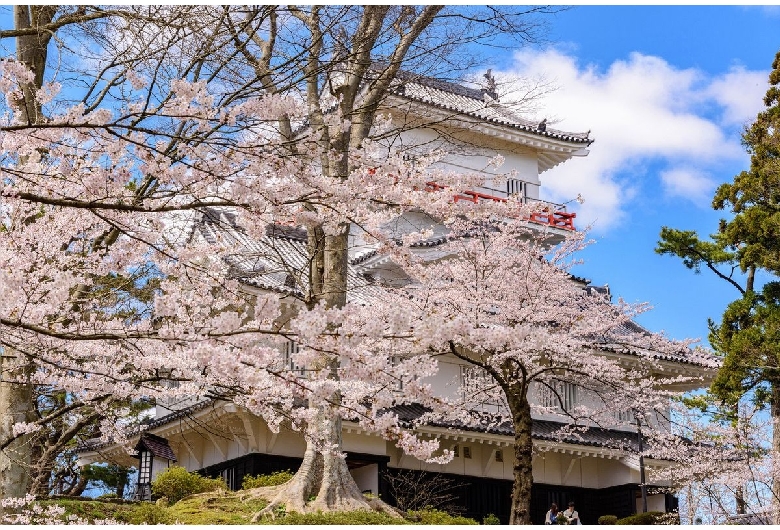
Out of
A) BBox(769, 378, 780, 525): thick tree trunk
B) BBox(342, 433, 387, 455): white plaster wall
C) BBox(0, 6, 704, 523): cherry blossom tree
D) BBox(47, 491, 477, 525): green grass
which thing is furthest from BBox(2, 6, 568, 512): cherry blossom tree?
BBox(769, 378, 780, 525): thick tree trunk

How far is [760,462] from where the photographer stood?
12.2 metres

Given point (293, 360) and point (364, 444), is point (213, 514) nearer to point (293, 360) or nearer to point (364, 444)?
point (364, 444)

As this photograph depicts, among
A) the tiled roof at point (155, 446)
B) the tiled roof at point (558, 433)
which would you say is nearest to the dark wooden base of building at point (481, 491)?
the tiled roof at point (558, 433)

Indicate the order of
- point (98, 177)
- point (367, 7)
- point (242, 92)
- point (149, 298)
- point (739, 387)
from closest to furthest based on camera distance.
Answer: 1. point (98, 177)
2. point (242, 92)
3. point (367, 7)
4. point (149, 298)
5. point (739, 387)

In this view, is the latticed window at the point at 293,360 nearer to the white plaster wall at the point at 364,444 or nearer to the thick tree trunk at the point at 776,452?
the white plaster wall at the point at 364,444

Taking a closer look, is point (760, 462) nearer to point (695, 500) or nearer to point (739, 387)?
point (739, 387)

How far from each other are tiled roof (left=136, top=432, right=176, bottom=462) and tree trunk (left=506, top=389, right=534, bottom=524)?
4859 millimetres

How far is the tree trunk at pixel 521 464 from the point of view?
9.00 m

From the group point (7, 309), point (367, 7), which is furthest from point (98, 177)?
point (367, 7)

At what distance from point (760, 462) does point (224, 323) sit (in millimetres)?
10735

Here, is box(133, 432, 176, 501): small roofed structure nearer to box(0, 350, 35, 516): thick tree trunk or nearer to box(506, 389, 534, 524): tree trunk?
box(506, 389, 534, 524): tree trunk

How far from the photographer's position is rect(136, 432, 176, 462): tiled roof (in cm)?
1109

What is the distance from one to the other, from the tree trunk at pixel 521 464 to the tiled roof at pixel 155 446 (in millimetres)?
4859

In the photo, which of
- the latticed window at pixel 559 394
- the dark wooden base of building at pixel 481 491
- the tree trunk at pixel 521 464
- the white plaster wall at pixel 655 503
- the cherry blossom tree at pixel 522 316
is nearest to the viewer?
the tree trunk at pixel 521 464
